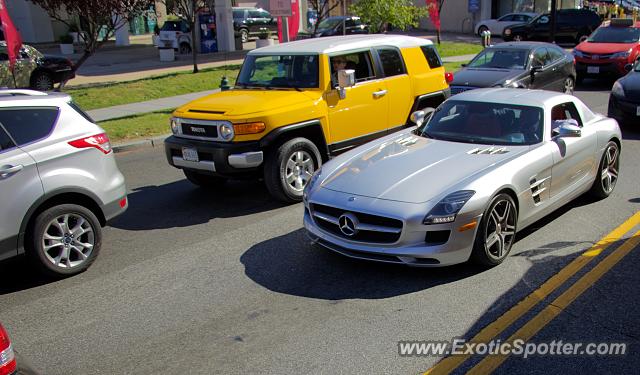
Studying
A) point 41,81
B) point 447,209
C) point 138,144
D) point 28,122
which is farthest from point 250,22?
point 447,209

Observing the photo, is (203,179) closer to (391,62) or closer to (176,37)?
(391,62)

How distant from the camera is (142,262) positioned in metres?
6.53

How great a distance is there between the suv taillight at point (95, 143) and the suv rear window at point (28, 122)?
0.27m

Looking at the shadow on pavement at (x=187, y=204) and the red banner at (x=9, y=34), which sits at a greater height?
the red banner at (x=9, y=34)

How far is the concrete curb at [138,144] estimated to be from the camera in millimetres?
12352

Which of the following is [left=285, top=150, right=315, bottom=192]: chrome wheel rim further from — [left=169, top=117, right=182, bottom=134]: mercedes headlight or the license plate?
[left=169, top=117, right=182, bottom=134]: mercedes headlight

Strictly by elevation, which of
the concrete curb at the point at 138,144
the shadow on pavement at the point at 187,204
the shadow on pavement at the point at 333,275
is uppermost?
the concrete curb at the point at 138,144

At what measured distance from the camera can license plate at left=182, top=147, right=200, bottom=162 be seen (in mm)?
8258

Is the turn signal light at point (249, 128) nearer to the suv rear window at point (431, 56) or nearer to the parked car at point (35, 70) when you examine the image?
the suv rear window at point (431, 56)

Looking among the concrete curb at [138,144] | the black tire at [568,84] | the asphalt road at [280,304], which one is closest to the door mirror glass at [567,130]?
the asphalt road at [280,304]

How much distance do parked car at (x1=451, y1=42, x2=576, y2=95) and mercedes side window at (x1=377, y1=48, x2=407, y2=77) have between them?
408cm

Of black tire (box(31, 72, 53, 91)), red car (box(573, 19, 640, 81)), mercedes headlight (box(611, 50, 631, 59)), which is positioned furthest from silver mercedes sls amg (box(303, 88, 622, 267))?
black tire (box(31, 72, 53, 91))

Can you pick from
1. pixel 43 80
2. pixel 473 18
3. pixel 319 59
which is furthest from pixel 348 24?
pixel 319 59

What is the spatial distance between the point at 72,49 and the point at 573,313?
34794 mm
